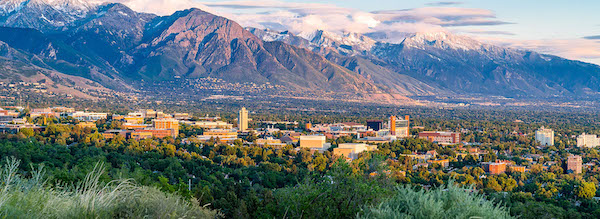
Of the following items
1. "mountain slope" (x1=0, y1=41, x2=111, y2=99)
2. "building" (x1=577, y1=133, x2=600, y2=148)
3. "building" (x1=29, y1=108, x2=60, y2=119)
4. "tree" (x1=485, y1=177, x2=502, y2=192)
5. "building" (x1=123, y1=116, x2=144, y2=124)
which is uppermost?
"mountain slope" (x1=0, y1=41, x2=111, y2=99)

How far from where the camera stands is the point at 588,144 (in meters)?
78.6

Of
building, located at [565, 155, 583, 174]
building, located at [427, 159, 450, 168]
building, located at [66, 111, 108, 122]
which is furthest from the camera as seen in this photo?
building, located at [66, 111, 108, 122]

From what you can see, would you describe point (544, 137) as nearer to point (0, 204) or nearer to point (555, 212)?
point (555, 212)

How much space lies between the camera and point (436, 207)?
1398 centimetres

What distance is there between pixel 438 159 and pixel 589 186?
20.4m

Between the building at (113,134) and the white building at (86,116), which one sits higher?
the white building at (86,116)

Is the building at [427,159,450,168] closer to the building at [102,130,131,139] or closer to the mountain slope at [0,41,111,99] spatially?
the building at [102,130,131,139]

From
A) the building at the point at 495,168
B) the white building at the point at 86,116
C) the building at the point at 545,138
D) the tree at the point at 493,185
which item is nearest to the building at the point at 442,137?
the building at the point at 545,138

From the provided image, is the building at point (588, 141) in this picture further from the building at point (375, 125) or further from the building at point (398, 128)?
the building at point (375, 125)

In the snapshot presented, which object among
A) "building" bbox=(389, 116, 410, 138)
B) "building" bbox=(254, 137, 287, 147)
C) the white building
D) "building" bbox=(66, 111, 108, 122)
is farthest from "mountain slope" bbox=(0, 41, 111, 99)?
"building" bbox=(254, 137, 287, 147)

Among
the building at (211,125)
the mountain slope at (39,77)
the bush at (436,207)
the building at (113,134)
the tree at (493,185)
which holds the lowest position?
the tree at (493,185)

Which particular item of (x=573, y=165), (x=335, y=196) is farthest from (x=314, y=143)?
(x=335, y=196)

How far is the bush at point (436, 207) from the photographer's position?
14.0 m

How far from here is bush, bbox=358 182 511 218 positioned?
1400 cm
